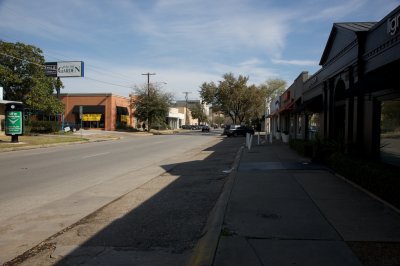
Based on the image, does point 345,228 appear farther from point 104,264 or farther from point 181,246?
point 104,264

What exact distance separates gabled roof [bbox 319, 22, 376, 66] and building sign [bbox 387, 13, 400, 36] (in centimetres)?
215

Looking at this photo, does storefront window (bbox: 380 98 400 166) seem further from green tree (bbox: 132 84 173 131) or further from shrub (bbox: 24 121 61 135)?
green tree (bbox: 132 84 173 131)

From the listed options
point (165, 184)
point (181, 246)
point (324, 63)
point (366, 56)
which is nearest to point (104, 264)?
point (181, 246)

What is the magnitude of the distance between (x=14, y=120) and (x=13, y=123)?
240mm

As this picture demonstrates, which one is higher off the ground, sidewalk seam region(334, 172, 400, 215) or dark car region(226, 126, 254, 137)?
dark car region(226, 126, 254, 137)

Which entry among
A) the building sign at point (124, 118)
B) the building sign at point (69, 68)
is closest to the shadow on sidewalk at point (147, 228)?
the building sign at point (69, 68)

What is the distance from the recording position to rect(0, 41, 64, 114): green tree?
Result: 152ft

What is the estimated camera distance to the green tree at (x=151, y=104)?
6341 cm

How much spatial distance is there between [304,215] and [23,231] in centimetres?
456

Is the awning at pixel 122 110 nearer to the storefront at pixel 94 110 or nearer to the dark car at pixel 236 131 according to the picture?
the storefront at pixel 94 110

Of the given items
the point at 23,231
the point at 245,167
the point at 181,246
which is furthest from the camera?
the point at 245,167

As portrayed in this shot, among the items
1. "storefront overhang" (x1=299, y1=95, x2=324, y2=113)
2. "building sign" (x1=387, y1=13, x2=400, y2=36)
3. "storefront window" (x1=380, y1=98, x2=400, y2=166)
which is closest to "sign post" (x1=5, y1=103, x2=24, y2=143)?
"storefront overhang" (x1=299, y1=95, x2=324, y2=113)

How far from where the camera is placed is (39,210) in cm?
861

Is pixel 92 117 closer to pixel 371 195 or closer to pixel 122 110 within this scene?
pixel 122 110
